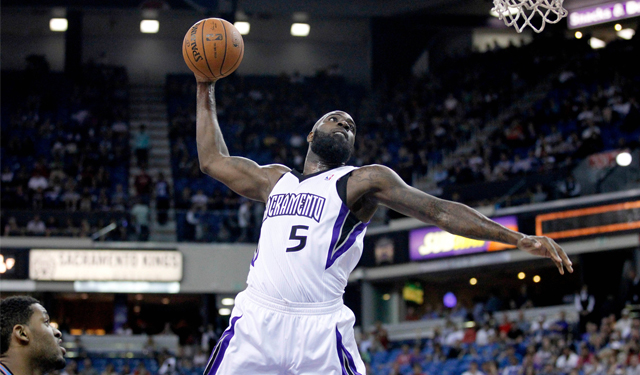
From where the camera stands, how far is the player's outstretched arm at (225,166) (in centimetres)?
502

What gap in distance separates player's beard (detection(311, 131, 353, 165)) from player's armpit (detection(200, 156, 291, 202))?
282 mm

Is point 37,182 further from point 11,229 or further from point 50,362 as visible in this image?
point 50,362

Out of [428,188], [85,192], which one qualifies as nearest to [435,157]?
[428,188]

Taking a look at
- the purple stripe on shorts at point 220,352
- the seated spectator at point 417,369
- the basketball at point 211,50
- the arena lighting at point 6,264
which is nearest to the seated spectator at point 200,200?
the arena lighting at point 6,264

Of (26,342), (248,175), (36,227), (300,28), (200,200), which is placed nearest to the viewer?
(26,342)

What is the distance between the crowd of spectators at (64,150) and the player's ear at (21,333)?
60.3ft

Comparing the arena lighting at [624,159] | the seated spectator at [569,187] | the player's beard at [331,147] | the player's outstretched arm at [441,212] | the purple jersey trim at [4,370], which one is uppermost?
the arena lighting at [624,159]

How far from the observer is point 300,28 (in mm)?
30750

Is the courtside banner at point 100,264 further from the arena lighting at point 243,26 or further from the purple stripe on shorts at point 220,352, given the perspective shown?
the purple stripe on shorts at point 220,352

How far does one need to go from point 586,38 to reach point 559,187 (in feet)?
28.0

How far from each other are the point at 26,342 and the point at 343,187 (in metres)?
1.81

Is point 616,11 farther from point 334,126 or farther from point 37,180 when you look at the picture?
point 334,126

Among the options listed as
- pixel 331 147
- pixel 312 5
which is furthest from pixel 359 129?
pixel 331 147

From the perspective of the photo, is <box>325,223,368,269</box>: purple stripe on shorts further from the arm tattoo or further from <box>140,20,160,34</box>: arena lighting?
<box>140,20,160,34</box>: arena lighting
